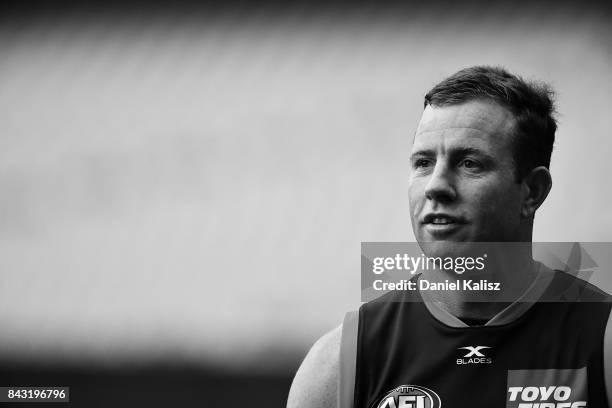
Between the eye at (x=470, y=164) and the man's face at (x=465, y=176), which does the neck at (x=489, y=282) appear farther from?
the eye at (x=470, y=164)

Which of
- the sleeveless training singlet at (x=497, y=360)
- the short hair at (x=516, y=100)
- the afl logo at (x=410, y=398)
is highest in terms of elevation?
the short hair at (x=516, y=100)

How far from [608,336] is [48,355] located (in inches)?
106

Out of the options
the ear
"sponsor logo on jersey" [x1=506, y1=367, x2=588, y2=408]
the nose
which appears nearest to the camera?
"sponsor logo on jersey" [x1=506, y1=367, x2=588, y2=408]

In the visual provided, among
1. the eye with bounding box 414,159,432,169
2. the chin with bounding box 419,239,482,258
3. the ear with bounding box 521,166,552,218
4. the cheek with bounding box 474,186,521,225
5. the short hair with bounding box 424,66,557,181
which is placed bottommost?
the chin with bounding box 419,239,482,258

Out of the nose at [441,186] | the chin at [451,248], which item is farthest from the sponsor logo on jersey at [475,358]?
the nose at [441,186]

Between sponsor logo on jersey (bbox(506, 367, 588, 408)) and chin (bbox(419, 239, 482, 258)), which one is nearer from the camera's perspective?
sponsor logo on jersey (bbox(506, 367, 588, 408))

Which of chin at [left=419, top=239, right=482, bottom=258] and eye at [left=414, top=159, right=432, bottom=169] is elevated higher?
eye at [left=414, top=159, right=432, bottom=169]

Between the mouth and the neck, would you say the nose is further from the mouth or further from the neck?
the neck

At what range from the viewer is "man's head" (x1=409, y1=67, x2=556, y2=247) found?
1.88 m

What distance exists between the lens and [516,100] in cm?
194

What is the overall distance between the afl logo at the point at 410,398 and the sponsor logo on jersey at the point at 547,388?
0.63 feet

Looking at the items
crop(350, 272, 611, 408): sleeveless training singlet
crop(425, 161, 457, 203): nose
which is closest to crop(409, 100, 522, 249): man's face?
crop(425, 161, 457, 203): nose

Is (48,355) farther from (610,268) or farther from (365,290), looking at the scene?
(610,268)

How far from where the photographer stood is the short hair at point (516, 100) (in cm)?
192
